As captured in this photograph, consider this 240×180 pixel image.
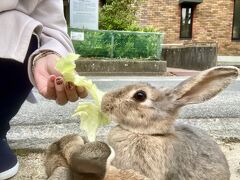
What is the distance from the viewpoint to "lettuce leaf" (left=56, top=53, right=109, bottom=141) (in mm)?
1410

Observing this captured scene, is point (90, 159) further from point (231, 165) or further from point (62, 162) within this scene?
point (231, 165)

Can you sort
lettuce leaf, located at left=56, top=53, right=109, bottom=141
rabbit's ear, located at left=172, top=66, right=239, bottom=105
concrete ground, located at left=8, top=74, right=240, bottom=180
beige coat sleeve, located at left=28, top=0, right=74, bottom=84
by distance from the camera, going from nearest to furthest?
lettuce leaf, located at left=56, top=53, right=109, bottom=141, rabbit's ear, located at left=172, top=66, right=239, bottom=105, beige coat sleeve, located at left=28, top=0, right=74, bottom=84, concrete ground, located at left=8, top=74, right=240, bottom=180

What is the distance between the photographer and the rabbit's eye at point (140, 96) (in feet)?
5.16

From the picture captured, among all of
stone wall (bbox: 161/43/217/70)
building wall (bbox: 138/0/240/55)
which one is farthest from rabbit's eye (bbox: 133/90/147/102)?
building wall (bbox: 138/0/240/55)

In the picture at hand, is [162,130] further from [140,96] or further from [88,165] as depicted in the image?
[88,165]

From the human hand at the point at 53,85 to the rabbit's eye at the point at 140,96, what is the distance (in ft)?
0.58

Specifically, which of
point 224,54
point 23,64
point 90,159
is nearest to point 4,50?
point 23,64

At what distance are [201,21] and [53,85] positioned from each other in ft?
48.6

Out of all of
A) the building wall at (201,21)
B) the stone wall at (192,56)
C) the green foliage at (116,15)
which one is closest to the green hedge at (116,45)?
the green foliage at (116,15)

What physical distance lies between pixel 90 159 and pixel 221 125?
2.22 metres

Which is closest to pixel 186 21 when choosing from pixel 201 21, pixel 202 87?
pixel 201 21

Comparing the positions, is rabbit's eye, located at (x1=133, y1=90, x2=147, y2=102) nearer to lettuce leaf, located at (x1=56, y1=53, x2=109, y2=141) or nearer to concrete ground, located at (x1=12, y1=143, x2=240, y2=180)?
lettuce leaf, located at (x1=56, y1=53, x2=109, y2=141)

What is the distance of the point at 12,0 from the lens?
192cm

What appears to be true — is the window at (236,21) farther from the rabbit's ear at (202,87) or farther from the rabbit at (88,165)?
the rabbit at (88,165)
